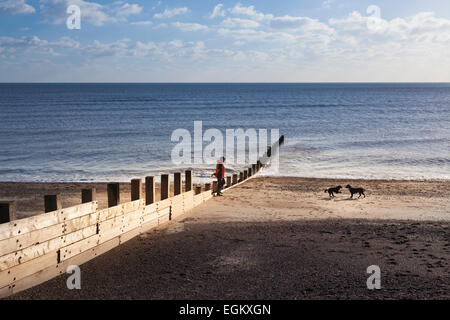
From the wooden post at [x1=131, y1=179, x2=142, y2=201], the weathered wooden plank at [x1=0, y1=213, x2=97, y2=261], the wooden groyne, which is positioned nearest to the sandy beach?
the wooden groyne

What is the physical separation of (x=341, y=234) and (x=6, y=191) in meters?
14.5

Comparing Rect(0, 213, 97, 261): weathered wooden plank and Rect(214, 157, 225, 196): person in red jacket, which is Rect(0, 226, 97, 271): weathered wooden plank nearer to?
Rect(0, 213, 97, 261): weathered wooden plank

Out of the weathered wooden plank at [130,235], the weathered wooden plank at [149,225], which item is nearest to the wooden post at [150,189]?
the weathered wooden plank at [149,225]

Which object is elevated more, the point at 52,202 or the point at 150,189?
the point at 52,202

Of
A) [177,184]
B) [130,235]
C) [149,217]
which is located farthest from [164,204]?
[130,235]

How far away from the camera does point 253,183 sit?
20.7 metres

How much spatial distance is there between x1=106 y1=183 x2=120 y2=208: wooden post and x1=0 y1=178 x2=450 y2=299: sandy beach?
2.74 ft

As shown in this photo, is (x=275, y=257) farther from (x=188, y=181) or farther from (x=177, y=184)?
(x=188, y=181)

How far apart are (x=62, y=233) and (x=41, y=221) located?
50 centimetres

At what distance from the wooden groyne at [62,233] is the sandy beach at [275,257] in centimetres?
20

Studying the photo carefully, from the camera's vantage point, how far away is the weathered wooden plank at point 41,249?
202 inches

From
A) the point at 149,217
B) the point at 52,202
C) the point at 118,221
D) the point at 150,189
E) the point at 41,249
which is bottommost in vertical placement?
the point at 149,217

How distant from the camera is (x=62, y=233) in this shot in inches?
240
